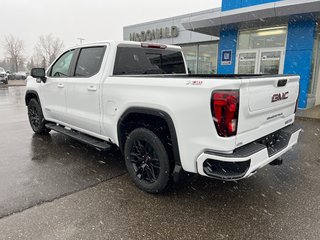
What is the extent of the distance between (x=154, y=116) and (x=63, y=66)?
2668mm

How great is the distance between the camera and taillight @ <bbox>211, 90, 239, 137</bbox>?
2.46m

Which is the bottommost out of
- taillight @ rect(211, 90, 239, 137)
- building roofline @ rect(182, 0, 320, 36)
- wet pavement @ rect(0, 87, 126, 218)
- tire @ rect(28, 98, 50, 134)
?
wet pavement @ rect(0, 87, 126, 218)

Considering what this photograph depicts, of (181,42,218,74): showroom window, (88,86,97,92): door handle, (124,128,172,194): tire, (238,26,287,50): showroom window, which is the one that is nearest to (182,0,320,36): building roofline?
(238,26,287,50): showroom window

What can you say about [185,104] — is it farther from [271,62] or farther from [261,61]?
[261,61]

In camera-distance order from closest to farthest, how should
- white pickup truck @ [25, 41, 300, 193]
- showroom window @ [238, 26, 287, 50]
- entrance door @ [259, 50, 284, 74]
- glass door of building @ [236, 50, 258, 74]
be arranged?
white pickup truck @ [25, 41, 300, 193], showroom window @ [238, 26, 287, 50], entrance door @ [259, 50, 284, 74], glass door of building @ [236, 50, 258, 74]

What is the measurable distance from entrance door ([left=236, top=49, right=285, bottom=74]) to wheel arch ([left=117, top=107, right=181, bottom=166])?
8944mm

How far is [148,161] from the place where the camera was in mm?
3383

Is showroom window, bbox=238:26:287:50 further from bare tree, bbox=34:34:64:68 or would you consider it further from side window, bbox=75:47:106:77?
bare tree, bbox=34:34:64:68

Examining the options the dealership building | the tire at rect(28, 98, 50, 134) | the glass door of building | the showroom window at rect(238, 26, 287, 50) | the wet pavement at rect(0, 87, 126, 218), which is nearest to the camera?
the wet pavement at rect(0, 87, 126, 218)

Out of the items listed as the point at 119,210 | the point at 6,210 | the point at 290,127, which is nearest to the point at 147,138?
the point at 119,210

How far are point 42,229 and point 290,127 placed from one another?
3.34m

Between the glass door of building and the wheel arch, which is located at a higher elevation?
the glass door of building

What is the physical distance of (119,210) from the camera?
300 cm

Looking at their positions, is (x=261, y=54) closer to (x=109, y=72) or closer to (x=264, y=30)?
(x=264, y=30)
